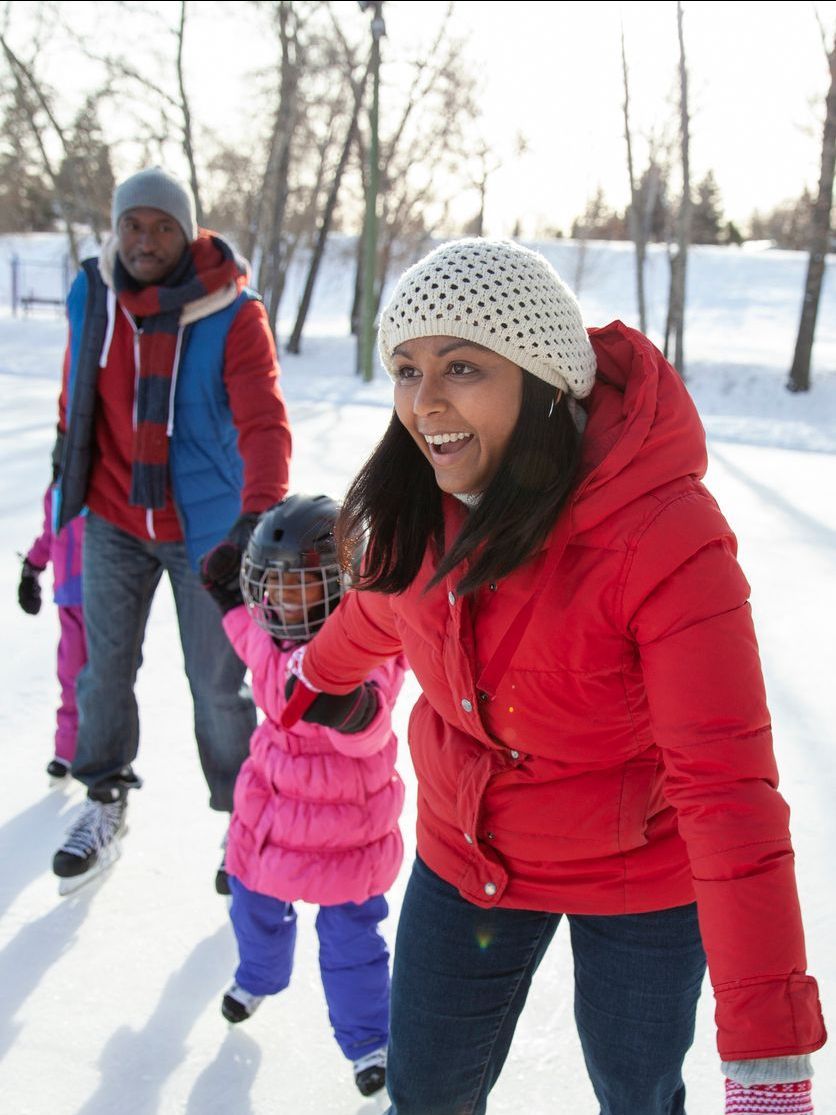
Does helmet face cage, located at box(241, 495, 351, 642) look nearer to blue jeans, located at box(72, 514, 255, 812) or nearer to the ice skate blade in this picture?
blue jeans, located at box(72, 514, 255, 812)

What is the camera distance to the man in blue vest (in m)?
2.61

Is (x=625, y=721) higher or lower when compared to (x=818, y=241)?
lower

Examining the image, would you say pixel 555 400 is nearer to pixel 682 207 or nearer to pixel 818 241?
pixel 682 207

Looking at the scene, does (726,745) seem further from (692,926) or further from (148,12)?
(148,12)

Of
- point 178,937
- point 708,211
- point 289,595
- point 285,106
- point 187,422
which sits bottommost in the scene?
point 178,937

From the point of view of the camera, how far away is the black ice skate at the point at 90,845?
2553 millimetres

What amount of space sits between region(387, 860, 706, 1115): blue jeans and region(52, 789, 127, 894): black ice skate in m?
1.29

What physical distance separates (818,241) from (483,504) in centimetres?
1802

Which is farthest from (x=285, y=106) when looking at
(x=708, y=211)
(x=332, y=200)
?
(x=708, y=211)

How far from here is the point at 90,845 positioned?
8.58 ft

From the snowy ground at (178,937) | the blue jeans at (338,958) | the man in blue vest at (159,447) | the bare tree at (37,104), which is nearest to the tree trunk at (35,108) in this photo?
the bare tree at (37,104)

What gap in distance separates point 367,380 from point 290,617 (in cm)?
1421

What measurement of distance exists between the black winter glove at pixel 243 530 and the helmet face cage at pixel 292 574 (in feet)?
0.49

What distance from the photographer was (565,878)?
145 centimetres
